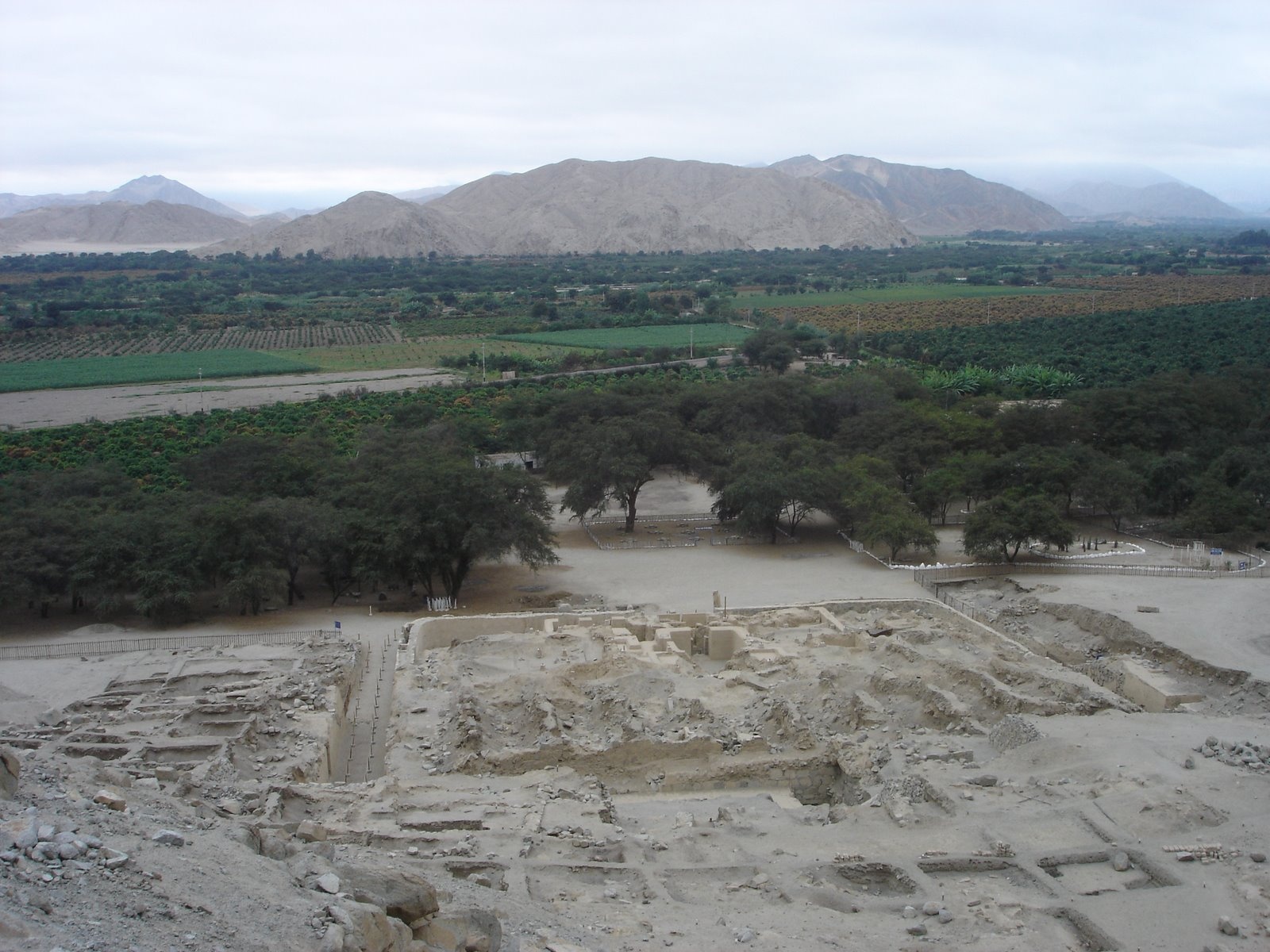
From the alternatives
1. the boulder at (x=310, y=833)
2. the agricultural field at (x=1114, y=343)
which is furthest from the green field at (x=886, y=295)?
the boulder at (x=310, y=833)

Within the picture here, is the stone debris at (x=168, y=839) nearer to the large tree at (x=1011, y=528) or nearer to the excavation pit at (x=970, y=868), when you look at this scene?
the excavation pit at (x=970, y=868)

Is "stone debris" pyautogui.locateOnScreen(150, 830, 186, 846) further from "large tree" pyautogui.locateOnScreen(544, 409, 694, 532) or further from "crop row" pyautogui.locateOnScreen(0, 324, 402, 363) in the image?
"crop row" pyautogui.locateOnScreen(0, 324, 402, 363)

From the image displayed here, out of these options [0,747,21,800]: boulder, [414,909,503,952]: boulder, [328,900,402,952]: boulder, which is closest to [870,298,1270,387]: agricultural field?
[414,909,503,952]: boulder

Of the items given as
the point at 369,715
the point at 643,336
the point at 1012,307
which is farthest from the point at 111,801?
the point at 1012,307

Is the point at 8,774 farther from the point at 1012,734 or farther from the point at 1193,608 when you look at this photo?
the point at 1193,608

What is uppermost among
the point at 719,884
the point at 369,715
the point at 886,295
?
the point at 886,295
